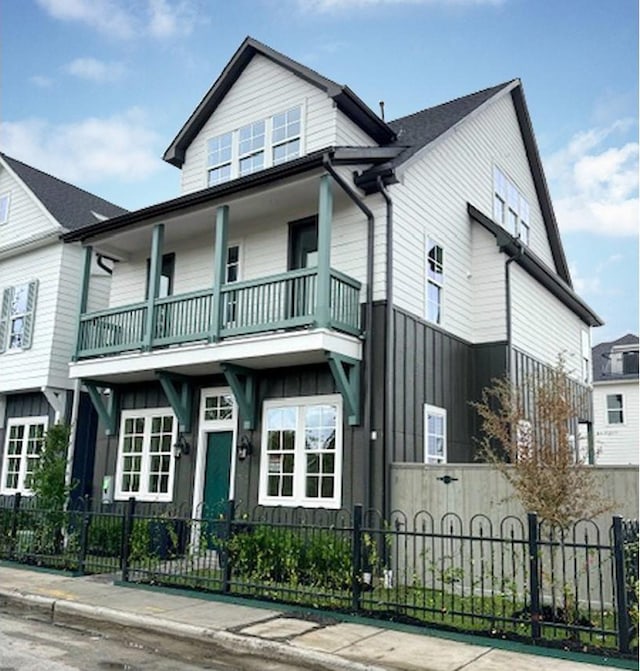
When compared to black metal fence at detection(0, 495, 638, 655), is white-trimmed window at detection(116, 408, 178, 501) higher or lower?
higher

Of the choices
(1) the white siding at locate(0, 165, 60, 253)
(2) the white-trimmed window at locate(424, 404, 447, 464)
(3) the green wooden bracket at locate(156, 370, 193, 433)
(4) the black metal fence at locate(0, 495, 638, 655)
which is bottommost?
(4) the black metal fence at locate(0, 495, 638, 655)

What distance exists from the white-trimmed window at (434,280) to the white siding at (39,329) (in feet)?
28.5

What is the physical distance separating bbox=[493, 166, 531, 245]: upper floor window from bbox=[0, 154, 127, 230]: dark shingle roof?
33.0 ft

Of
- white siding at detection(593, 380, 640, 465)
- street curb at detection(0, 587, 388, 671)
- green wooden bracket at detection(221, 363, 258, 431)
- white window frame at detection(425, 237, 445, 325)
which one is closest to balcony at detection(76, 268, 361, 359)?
green wooden bracket at detection(221, 363, 258, 431)

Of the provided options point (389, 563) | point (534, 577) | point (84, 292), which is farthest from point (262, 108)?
point (534, 577)

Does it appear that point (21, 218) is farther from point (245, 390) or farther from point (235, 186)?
point (245, 390)

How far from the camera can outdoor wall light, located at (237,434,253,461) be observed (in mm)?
12305

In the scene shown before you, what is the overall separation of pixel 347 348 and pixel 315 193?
2.90m

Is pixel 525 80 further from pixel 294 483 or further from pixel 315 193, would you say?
pixel 294 483

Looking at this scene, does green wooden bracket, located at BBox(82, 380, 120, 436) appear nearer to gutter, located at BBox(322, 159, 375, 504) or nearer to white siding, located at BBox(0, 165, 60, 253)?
white siding, located at BBox(0, 165, 60, 253)

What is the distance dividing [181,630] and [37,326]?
10855 millimetres

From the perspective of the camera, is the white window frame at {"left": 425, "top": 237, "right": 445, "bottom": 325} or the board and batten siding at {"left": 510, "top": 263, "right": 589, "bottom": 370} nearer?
the white window frame at {"left": 425, "top": 237, "right": 445, "bottom": 325}

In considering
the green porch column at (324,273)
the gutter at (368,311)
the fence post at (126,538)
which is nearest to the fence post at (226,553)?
the fence post at (126,538)

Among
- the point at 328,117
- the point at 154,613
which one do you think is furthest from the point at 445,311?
the point at 154,613
